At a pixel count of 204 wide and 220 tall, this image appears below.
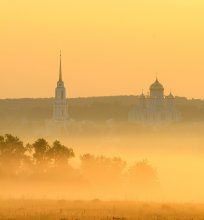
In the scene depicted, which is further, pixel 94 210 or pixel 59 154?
pixel 59 154

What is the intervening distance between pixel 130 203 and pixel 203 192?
2130cm

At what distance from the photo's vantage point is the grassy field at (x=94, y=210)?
151 feet

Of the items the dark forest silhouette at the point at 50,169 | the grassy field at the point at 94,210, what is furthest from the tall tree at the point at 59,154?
the grassy field at the point at 94,210

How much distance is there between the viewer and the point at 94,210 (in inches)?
1978

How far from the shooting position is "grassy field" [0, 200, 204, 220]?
46125 millimetres

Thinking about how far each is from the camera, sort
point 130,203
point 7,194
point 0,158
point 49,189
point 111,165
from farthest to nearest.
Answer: point 111,165, point 0,158, point 49,189, point 7,194, point 130,203

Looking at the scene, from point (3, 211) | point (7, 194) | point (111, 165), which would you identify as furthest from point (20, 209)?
point (111, 165)

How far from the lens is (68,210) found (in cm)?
5038

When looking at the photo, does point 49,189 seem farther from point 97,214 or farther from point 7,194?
point 97,214

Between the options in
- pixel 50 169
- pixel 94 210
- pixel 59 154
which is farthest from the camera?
pixel 59 154

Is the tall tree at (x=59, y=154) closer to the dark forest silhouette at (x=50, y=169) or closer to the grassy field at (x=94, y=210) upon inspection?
the dark forest silhouette at (x=50, y=169)

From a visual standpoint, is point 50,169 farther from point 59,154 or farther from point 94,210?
point 94,210

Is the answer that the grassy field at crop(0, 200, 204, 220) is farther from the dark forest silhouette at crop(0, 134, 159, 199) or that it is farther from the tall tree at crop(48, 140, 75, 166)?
the tall tree at crop(48, 140, 75, 166)

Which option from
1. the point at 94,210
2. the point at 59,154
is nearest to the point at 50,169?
the point at 59,154
